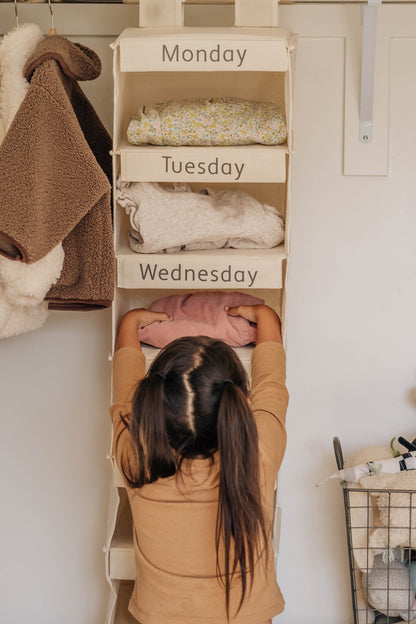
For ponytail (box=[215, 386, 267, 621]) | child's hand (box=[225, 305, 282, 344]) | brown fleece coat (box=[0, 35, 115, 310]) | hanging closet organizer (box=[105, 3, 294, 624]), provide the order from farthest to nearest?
child's hand (box=[225, 305, 282, 344]), hanging closet organizer (box=[105, 3, 294, 624]), brown fleece coat (box=[0, 35, 115, 310]), ponytail (box=[215, 386, 267, 621])

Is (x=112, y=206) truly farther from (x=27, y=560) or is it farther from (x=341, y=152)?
(x=27, y=560)

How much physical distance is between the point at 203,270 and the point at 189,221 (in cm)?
11

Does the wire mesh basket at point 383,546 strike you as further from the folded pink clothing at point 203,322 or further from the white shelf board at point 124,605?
the white shelf board at point 124,605

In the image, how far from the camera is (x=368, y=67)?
5.92ft

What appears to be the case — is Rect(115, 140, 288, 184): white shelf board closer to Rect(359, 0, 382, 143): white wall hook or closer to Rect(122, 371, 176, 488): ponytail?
Rect(359, 0, 382, 143): white wall hook

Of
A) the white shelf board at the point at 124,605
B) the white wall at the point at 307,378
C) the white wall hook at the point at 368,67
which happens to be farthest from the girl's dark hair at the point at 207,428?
the white wall hook at the point at 368,67

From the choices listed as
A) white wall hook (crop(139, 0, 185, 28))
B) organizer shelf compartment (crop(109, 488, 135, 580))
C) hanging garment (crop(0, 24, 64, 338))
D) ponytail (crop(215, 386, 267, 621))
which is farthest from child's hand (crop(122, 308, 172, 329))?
white wall hook (crop(139, 0, 185, 28))

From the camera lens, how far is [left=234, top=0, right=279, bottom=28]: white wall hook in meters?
1.68

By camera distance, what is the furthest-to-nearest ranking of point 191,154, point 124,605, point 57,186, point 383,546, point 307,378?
point 307,378 → point 124,605 → point 383,546 → point 191,154 → point 57,186

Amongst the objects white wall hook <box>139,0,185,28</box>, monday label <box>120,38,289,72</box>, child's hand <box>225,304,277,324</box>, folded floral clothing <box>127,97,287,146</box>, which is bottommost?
child's hand <box>225,304,277,324</box>

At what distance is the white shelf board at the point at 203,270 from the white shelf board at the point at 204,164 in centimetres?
16

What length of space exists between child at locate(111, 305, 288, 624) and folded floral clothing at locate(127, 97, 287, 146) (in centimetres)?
48

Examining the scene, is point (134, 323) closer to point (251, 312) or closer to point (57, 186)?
point (251, 312)

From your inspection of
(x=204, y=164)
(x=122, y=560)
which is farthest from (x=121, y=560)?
(x=204, y=164)
